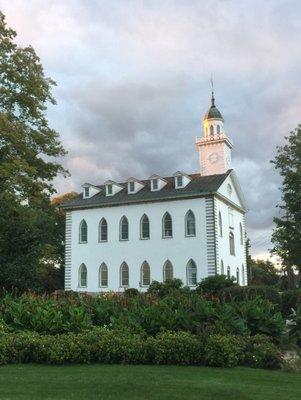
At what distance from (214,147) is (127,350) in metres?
44.5

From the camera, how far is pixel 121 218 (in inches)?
1939

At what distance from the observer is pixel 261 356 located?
11727 millimetres

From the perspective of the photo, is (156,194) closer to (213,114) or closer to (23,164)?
(213,114)

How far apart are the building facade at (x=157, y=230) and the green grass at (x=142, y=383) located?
33.9 metres

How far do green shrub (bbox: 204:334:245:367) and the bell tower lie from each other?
4274cm

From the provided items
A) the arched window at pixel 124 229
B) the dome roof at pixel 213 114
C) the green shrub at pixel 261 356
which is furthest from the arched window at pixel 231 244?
the green shrub at pixel 261 356

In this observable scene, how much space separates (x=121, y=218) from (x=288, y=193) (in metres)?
17.1

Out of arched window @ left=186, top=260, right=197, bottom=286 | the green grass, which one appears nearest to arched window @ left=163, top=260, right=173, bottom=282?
arched window @ left=186, top=260, right=197, bottom=286

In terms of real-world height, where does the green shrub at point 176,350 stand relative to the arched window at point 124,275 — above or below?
below

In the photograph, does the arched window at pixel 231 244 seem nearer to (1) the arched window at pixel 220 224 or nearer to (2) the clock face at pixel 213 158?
(1) the arched window at pixel 220 224

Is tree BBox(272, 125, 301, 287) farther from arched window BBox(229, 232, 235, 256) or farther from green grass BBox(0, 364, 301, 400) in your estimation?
green grass BBox(0, 364, 301, 400)

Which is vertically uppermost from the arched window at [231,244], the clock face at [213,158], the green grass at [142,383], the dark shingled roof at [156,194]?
the clock face at [213,158]

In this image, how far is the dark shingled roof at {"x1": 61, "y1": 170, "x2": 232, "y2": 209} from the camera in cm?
4606

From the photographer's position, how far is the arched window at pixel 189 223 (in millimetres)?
45812
